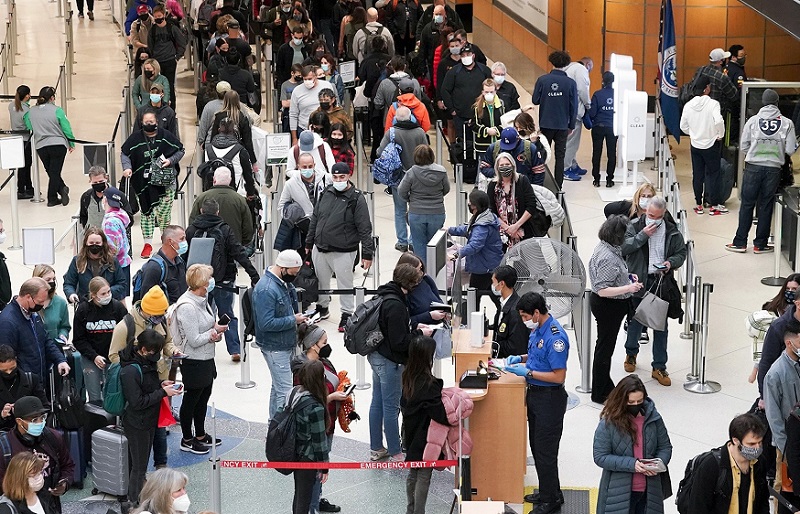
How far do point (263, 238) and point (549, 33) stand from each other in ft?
35.4

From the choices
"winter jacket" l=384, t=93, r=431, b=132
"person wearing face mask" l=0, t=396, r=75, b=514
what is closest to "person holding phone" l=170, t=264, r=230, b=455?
"person wearing face mask" l=0, t=396, r=75, b=514

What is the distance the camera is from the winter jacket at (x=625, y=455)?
8.83m

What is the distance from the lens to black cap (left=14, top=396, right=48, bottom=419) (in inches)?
357

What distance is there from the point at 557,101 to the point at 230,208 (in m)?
5.76

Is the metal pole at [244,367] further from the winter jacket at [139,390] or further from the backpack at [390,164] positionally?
the backpack at [390,164]

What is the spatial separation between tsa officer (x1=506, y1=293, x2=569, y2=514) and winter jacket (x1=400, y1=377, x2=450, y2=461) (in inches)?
27.0

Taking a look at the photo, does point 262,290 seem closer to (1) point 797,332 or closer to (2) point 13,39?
(1) point 797,332

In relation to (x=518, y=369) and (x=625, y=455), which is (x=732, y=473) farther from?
(x=518, y=369)

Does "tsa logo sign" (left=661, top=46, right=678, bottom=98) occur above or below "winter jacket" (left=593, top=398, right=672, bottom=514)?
above

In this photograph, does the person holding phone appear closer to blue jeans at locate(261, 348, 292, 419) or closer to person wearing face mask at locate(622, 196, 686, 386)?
blue jeans at locate(261, 348, 292, 419)

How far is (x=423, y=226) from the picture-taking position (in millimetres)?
14500

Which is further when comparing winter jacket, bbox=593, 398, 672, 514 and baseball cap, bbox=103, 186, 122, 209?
baseball cap, bbox=103, 186, 122, 209

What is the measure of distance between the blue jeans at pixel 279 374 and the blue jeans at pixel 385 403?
757mm

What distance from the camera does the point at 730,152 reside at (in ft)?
62.7
